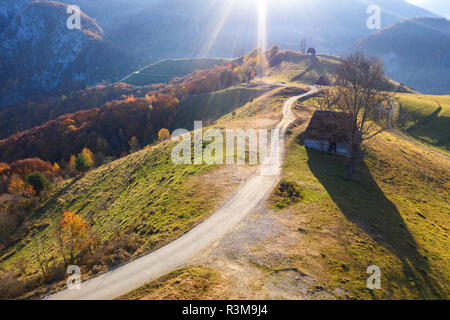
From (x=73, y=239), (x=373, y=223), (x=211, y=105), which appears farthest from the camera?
(x=211, y=105)

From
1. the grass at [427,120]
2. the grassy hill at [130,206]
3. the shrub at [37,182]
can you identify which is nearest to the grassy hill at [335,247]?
the grassy hill at [130,206]

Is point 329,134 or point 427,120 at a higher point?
point 427,120

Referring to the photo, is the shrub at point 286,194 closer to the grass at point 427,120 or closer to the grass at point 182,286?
the grass at point 182,286

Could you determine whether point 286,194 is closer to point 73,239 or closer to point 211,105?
point 73,239

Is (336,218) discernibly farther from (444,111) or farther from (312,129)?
(444,111)

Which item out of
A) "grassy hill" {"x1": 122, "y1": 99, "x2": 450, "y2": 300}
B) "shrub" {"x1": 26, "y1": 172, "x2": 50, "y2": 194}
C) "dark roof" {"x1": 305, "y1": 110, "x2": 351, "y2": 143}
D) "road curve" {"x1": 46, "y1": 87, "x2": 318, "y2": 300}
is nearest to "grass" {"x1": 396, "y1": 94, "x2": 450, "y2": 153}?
"dark roof" {"x1": 305, "y1": 110, "x2": 351, "y2": 143}

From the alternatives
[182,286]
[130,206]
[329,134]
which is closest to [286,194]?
[182,286]
